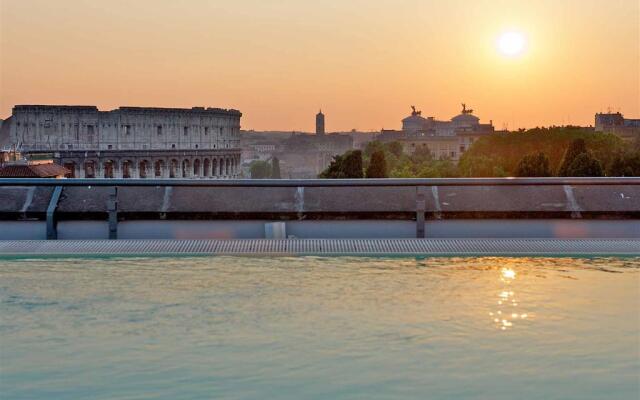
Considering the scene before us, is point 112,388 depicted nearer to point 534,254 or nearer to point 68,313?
point 68,313

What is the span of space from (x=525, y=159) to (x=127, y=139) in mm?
55708

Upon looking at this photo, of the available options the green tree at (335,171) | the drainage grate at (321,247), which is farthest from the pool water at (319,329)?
the green tree at (335,171)

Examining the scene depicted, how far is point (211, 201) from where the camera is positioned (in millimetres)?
8141

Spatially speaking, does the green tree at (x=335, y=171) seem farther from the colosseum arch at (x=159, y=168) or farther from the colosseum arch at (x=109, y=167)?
the colosseum arch at (x=159, y=168)

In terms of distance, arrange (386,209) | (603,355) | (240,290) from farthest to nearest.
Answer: (386,209)
(240,290)
(603,355)

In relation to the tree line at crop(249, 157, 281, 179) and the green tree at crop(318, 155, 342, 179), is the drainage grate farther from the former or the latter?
the tree line at crop(249, 157, 281, 179)

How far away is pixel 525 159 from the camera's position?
136 ft

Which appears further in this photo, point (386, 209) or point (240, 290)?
point (386, 209)

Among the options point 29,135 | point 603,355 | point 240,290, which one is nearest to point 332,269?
point 240,290

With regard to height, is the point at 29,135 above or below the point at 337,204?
above

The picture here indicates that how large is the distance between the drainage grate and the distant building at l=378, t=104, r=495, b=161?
124112 mm

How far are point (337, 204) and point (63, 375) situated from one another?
4.24 m

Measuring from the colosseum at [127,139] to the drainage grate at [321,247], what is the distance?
246ft

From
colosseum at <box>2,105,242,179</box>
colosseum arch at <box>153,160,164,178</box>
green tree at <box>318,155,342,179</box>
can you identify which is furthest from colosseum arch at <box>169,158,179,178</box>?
green tree at <box>318,155,342,179</box>
